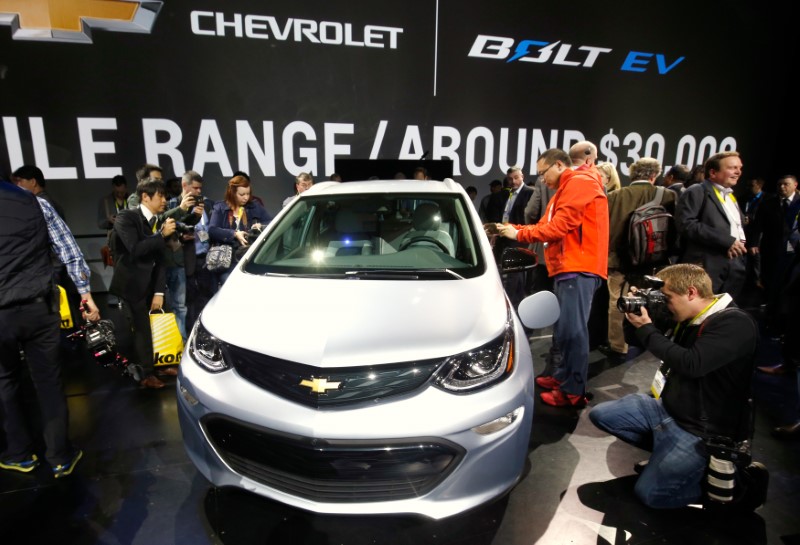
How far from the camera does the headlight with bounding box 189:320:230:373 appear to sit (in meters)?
1.84

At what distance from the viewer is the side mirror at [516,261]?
253 centimetres

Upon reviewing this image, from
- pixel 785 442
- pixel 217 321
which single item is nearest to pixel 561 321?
pixel 785 442

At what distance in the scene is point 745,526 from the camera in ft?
6.75

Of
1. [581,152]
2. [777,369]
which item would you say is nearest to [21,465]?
[581,152]

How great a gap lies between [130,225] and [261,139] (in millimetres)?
3929

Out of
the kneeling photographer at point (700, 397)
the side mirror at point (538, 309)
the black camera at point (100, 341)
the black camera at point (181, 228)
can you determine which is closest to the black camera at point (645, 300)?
the kneeling photographer at point (700, 397)

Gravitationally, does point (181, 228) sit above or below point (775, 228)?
above

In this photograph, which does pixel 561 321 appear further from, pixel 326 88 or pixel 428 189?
pixel 326 88

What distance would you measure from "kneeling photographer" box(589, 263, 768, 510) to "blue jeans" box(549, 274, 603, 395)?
728 mm

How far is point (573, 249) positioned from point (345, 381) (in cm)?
191

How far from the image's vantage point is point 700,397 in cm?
207

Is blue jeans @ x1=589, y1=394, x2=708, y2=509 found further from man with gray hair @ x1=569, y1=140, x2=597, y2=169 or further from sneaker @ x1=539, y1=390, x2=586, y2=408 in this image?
man with gray hair @ x1=569, y1=140, x2=597, y2=169

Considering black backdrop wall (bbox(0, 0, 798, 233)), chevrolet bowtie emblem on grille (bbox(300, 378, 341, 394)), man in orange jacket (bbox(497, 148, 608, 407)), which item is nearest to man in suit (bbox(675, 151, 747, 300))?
man in orange jacket (bbox(497, 148, 608, 407))

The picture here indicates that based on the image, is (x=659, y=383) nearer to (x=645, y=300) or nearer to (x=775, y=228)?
(x=645, y=300)
